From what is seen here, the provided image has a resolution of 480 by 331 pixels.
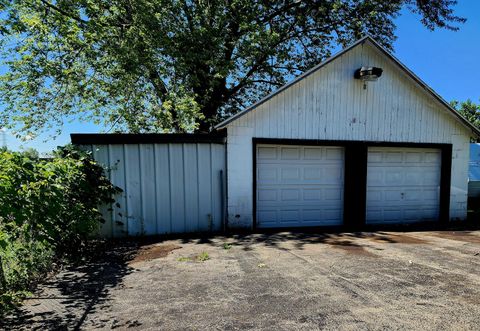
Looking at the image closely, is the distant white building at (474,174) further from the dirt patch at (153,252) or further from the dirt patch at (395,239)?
the dirt patch at (153,252)

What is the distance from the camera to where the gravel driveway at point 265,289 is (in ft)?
10.2

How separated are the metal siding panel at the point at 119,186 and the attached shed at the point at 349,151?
2.45 meters

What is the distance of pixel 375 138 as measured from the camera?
337 inches

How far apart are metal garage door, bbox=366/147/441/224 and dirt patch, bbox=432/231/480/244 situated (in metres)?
1.31

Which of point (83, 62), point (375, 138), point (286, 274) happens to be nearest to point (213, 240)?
point (286, 274)

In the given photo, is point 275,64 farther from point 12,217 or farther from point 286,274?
point 12,217

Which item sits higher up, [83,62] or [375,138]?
[83,62]

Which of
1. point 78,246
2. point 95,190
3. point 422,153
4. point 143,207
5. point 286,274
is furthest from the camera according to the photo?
point 422,153

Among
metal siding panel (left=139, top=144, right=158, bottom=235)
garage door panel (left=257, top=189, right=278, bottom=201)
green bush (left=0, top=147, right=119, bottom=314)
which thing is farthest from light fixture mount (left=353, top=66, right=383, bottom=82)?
green bush (left=0, top=147, right=119, bottom=314)

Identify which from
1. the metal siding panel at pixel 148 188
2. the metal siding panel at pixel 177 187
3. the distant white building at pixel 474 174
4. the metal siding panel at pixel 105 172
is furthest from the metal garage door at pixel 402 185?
the metal siding panel at pixel 105 172

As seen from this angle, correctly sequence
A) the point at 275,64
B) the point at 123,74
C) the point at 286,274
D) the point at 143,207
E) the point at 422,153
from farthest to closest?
the point at 275,64 → the point at 123,74 → the point at 422,153 → the point at 143,207 → the point at 286,274

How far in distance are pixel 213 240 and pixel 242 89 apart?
32.5 ft

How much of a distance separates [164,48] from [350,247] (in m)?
9.22

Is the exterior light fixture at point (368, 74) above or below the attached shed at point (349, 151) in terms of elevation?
above
